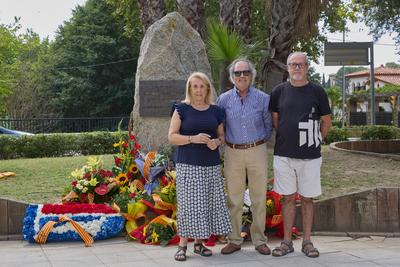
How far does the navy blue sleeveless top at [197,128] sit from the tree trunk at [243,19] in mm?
8581

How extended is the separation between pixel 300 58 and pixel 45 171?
744cm

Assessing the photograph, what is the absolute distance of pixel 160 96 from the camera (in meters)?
7.75

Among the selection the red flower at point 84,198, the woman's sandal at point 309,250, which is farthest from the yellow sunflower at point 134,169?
the woman's sandal at point 309,250

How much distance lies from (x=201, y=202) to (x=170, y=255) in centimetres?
67

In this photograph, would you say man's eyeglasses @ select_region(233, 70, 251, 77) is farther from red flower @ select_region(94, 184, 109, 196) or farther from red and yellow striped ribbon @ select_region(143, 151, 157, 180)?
red flower @ select_region(94, 184, 109, 196)

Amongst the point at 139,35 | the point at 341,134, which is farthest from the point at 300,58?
the point at 139,35

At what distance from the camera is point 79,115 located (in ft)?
111

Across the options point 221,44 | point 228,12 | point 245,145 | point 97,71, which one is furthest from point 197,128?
point 97,71

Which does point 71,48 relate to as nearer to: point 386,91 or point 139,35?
point 139,35

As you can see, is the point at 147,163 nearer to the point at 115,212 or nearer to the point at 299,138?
the point at 115,212

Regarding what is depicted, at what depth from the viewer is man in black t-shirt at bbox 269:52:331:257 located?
5.12 m

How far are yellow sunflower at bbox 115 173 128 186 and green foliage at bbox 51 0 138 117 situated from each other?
84.5ft

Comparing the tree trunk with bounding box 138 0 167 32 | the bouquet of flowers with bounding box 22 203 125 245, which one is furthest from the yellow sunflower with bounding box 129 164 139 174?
the tree trunk with bounding box 138 0 167 32

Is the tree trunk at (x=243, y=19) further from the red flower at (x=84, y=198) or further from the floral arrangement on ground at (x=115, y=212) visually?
the red flower at (x=84, y=198)
